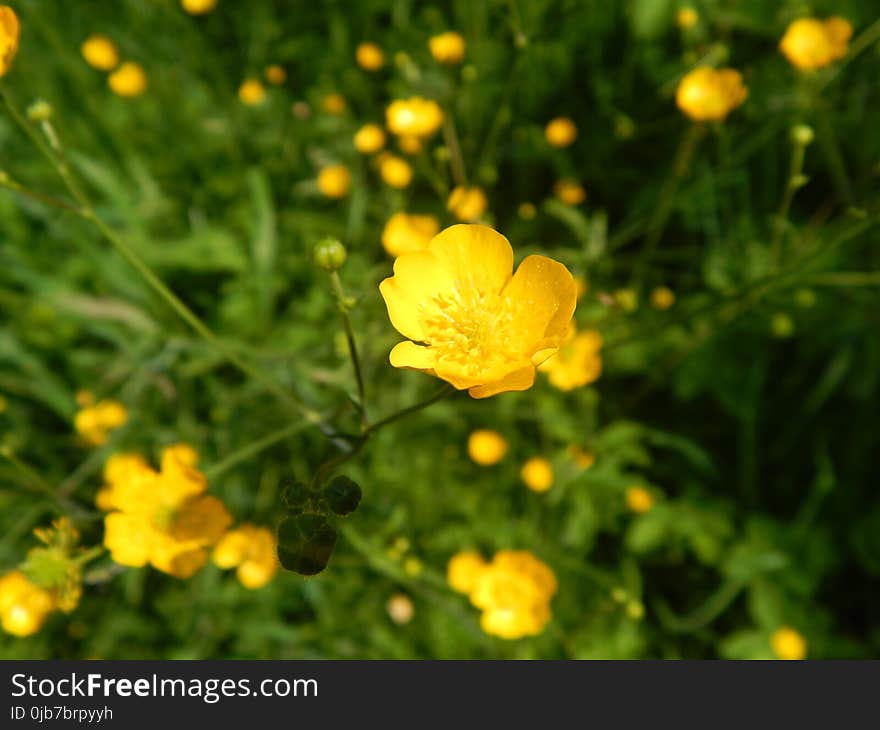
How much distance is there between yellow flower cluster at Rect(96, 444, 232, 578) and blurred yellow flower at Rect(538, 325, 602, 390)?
1.10 meters

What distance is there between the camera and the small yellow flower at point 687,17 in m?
2.53

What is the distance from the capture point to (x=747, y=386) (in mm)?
2477

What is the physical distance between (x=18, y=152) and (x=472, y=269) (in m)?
2.61

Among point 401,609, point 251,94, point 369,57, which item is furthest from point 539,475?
point 251,94

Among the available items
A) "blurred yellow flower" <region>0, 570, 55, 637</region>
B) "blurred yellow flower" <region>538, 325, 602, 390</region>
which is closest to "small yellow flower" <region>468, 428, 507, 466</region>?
"blurred yellow flower" <region>538, 325, 602, 390</region>

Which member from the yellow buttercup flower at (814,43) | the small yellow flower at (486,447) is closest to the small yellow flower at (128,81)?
the small yellow flower at (486,447)

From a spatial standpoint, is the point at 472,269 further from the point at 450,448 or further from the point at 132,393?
the point at 132,393

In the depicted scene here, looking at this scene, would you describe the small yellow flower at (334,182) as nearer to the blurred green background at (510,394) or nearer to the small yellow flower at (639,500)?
the blurred green background at (510,394)

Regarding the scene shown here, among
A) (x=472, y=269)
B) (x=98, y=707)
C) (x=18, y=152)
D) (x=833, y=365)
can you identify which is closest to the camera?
(x=472, y=269)

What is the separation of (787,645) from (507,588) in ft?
3.00

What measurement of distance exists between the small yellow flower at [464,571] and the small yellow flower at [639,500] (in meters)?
0.56

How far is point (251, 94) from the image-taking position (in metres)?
3.05

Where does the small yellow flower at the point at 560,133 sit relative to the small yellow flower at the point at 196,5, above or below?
below

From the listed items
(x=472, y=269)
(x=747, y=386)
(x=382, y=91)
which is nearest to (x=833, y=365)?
(x=747, y=386)
